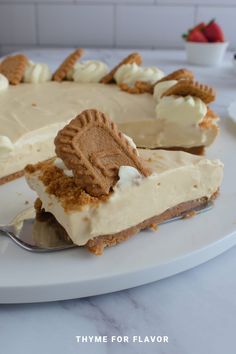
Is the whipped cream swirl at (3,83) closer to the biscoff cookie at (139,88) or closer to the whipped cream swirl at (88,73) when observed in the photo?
the whipped cream swirl at (88,73)

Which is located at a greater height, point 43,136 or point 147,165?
point 147,165

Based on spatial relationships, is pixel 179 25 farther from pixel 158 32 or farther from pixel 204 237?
pixel 204 237

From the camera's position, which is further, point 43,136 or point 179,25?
point 179,25

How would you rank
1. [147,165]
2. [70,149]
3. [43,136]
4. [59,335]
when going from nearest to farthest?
[59,335], [70,149], [147,165], [43,136]

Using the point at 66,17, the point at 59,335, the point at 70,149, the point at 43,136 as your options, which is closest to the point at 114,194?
the point at 70,149

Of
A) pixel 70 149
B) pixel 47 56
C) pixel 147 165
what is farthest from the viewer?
pixel 47 56

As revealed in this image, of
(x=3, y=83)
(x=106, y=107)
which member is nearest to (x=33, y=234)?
(x=106, y=107)

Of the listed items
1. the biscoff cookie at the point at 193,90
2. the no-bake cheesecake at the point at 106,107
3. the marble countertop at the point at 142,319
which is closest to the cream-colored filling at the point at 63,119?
the no-bake cheesecake at the point at 106,107
